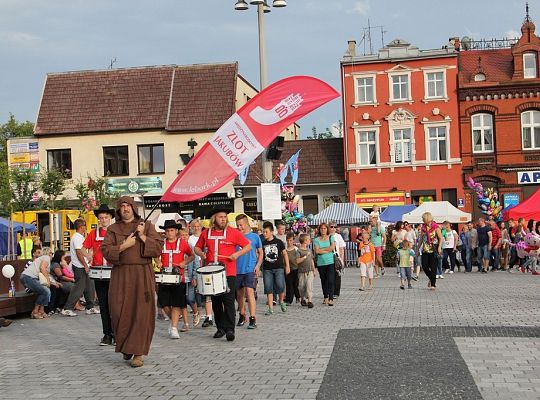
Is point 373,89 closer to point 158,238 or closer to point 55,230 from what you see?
point 55,230

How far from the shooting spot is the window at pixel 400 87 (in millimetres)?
46312

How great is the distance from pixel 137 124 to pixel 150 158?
1.96 m

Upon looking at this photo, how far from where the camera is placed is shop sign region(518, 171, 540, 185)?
44.8 m

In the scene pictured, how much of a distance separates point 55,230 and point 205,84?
57.0 ft

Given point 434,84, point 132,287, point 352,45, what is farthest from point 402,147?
point 132,287

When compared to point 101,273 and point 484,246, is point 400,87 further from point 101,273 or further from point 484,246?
point 101,273

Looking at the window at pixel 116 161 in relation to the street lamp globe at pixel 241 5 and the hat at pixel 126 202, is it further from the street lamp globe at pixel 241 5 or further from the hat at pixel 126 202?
the hat at pixel 126 202

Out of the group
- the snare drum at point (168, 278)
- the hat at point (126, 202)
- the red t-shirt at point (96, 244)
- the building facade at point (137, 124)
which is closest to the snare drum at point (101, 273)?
the red t-shirt at point (96, 244)

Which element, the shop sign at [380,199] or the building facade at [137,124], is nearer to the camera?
the building facade at [137,124]

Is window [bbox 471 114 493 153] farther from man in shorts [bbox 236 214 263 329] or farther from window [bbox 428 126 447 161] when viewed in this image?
man in shorts [bbox 236 214 263 329]

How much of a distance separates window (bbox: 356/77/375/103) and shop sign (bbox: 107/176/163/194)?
39.3 feet

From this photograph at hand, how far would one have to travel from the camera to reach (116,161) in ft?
151

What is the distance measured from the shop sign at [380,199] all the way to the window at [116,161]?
12805 mm

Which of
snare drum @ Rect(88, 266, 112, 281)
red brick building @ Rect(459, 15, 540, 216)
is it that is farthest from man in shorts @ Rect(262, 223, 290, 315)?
red brick building @ Rect(459, 15, 540, 216)
